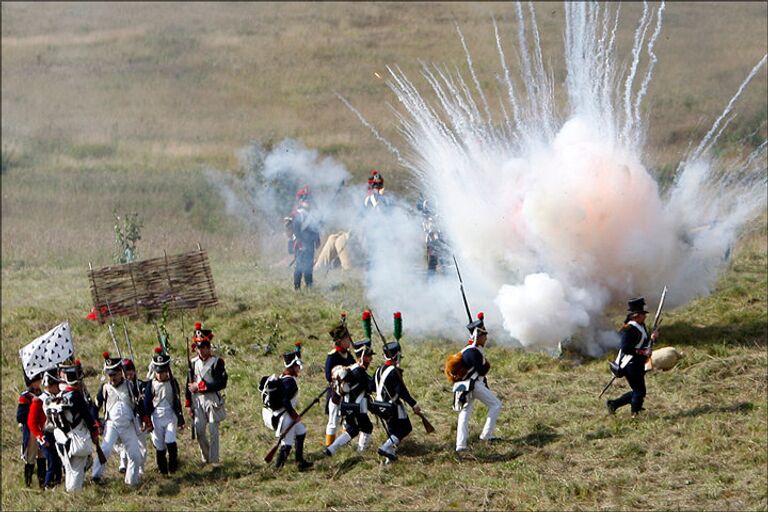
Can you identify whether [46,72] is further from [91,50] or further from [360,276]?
[360,276]

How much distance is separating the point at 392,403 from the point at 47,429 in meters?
5.45

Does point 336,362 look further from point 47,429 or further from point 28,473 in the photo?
point 28,473

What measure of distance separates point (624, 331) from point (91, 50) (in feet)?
150

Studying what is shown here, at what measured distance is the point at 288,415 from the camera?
16.6 m

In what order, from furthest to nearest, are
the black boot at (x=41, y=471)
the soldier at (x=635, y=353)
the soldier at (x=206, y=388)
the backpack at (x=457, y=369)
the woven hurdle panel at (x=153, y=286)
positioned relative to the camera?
the woven hurdle panel at (x=153, y=286) → the black boot at (x=41, y=471) → the soldier at (x=635, y=353) → the soldier at (x=206, y=388) → the backpack at (x=457, y=369)

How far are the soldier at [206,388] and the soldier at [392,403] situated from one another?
253 centimetres

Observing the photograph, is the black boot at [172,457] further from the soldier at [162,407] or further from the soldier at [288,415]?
the soldier at [288,415]

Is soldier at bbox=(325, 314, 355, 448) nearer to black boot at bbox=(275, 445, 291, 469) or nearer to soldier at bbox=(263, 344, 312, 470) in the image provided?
soldier at bbox=(263, 344, 312, 470)

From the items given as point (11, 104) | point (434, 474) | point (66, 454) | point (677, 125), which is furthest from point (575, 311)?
point (11, 104)

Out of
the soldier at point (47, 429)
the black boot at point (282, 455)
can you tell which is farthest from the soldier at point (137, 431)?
the black boot at point (282, 455)

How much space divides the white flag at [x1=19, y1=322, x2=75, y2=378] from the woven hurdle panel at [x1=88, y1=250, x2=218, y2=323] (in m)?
7.60

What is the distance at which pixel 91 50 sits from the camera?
5719 cm

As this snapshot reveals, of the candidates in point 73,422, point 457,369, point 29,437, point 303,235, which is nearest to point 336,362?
point 457,369

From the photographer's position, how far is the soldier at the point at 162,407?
16922 millimetres
